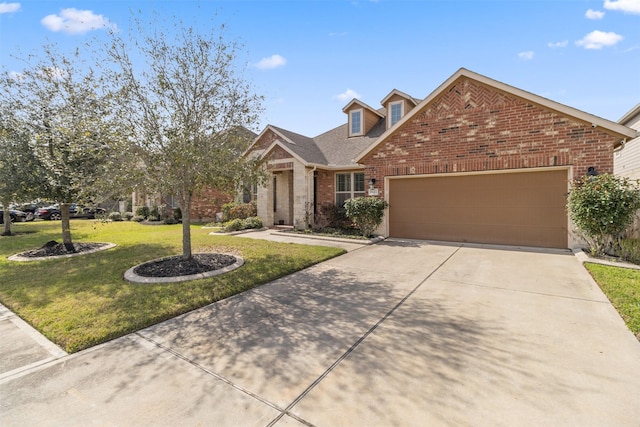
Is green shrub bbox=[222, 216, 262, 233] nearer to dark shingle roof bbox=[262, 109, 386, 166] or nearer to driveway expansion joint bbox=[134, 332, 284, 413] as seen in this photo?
dark shingle roof bbox=[262, 109, 386, 166]

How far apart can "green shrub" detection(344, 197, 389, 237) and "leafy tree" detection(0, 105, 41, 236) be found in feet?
32.2

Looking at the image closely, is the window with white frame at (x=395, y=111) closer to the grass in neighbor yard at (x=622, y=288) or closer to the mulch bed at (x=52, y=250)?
the grass in neighbor yard at (x=622, y=288)

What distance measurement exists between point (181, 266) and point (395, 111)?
498 inches

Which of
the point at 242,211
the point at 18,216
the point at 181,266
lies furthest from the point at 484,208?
the point at 18,216

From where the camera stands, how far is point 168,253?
869 cm

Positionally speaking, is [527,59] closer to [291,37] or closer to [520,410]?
[291,37]

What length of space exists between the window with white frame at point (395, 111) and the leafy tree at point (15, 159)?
1394 centimetres

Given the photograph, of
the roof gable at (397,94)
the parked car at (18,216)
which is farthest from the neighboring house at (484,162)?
the parked car at (18,216)

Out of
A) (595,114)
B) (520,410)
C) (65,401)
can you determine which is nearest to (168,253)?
(65,401)

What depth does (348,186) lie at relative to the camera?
14.0m

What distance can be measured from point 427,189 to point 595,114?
16.4 ft

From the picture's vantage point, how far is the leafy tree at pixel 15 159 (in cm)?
804

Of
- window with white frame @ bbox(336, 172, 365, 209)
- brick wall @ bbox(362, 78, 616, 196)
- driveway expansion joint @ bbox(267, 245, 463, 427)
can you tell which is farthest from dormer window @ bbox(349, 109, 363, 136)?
driveway expansion joint @ bbox(267, 245, 463, 427)

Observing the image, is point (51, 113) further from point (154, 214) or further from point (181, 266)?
point (154, 214)
